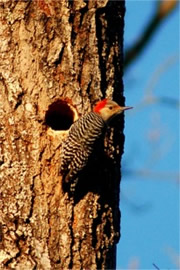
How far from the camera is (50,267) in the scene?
4.42m

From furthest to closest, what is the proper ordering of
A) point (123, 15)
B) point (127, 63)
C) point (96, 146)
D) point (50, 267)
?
point (127, 63) < point (123, 15) < point (96, 146) < point (50, 267)

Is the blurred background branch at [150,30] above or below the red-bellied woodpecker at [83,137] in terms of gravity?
above

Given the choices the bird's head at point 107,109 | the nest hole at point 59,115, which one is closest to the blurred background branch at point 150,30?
the nest hole at point 59,115

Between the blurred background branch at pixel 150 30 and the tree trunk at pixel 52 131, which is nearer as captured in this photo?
the tree trunk at pixel 52 131

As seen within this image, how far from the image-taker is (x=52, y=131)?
472cm

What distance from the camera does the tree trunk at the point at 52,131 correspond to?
450 cm

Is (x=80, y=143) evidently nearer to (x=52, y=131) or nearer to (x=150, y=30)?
(x=52, y=131)

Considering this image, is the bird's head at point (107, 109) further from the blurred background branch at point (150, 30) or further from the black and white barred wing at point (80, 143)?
the blurred background branch at point (150, 30)

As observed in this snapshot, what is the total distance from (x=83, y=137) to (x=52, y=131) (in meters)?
0.19

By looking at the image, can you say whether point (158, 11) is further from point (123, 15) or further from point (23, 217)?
point (23, 217)

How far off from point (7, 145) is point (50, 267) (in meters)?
0.76


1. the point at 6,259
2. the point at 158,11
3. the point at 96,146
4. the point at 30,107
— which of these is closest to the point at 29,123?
the point at 30,107

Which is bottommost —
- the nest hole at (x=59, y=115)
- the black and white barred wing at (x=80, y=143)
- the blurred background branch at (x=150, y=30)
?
the black and white barred wing at (x=80, y=143)

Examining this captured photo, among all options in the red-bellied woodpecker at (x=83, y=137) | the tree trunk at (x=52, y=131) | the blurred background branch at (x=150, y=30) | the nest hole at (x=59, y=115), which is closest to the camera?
the tree trunk at (x=52, y=131)
